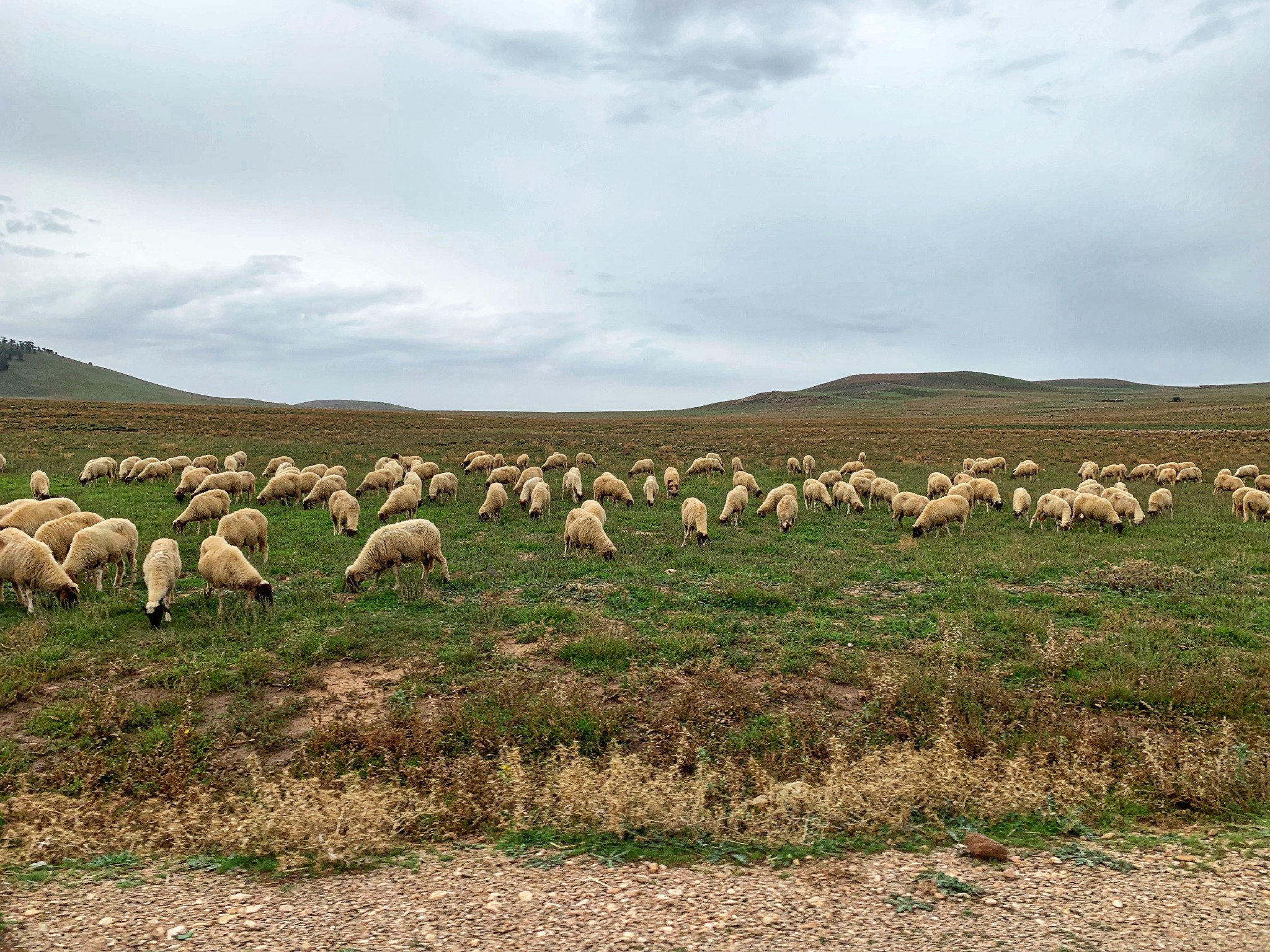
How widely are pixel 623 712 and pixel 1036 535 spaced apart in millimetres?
14787

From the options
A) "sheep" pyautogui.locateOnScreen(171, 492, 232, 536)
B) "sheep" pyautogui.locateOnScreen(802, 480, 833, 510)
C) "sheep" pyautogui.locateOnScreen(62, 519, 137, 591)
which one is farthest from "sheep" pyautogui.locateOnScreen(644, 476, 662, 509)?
"sheep" pyautogui.locateOnScreen(62, 519, 137, 591)

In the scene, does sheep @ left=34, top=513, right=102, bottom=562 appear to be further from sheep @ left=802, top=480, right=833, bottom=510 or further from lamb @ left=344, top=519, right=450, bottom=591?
sheep @ left=802, top=480, right=833, bottom=510

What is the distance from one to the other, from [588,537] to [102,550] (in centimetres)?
926

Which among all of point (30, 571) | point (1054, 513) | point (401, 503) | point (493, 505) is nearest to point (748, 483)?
point (1054, 513)

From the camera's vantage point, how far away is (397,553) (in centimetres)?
1202

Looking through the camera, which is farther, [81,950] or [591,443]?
[591,443]

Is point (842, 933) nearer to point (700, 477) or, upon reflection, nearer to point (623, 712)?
point (623, 712)

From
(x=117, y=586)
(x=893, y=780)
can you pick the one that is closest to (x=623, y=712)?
(x=893, y=780)

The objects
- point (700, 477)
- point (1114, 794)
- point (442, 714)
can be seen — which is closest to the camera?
point (1114, 794)

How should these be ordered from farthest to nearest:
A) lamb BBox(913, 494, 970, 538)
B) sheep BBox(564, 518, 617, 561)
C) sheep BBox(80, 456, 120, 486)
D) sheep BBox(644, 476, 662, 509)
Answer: sheep BBox(80, 456, 120, 486), sheep BBox(644, 476, 662, 509), lamb BBox(913, 494, 970, 538), sheep BBox(564, 518, 617, 561)

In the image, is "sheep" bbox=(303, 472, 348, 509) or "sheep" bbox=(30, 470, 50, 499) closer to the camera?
"sheep" bbox=(30, 470, 50, 499)

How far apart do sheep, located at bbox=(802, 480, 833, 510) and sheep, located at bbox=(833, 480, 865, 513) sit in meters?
0.38

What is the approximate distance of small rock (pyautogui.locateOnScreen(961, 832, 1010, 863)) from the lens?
444 cm

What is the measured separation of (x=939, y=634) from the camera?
9.65 m
